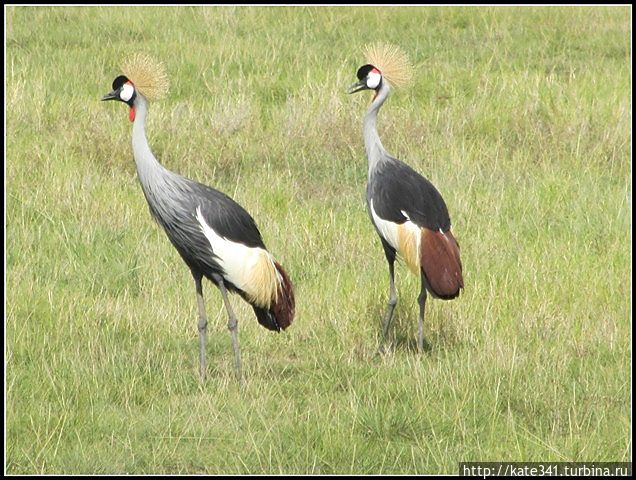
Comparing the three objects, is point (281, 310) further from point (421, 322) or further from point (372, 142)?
point (372, 142)

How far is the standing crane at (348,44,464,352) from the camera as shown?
209 inches

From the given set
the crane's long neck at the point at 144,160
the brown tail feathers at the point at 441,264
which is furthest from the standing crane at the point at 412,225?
the crane's long neck at the point at 144,160

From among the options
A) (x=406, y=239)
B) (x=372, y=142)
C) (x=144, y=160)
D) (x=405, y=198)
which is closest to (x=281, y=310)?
(x=406, y=239)

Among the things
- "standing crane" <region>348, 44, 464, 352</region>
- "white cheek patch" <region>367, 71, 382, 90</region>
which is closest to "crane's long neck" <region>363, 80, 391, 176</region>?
"standing crane" <region>348, 44, 464, 352</region>

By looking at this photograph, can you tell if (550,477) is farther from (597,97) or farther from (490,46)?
(490,46)

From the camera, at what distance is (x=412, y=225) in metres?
5.45

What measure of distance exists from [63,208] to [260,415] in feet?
9.35

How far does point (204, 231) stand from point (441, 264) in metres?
1.07

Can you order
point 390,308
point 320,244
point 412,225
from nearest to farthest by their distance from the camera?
point 412,225 → point 390,308 → point 320,244

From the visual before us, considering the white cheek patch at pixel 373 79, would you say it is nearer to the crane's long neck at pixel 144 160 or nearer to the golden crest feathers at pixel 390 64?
the golden crest feathers at pixel 390 64

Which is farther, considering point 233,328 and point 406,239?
point 406,239

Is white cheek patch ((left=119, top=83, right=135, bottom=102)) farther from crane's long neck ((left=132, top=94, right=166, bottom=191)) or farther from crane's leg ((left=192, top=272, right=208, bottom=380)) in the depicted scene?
crane's leg ((left=192, top=272, right=208, bottom=380))

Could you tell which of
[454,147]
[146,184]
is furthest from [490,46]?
[146,184]

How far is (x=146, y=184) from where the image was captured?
5.13 meters
